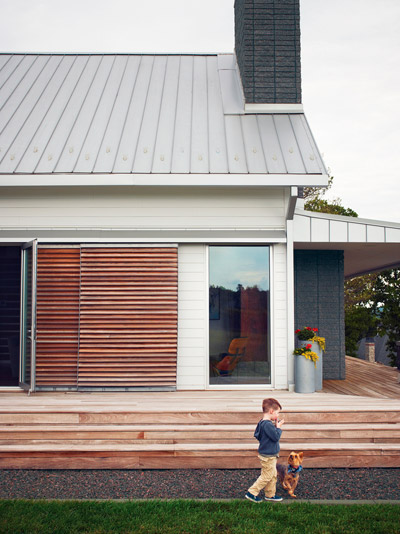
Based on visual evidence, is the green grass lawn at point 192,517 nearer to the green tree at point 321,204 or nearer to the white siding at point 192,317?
the white siding at point 192,317

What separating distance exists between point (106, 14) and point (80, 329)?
44.4 feet

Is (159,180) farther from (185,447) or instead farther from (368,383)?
(368,383)

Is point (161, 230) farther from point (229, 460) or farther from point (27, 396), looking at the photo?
point (229, 460)

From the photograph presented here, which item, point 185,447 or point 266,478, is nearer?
point 266,478

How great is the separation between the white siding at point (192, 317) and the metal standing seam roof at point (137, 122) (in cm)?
131

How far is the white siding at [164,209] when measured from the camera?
24.8 feet

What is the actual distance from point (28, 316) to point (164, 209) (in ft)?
8.12

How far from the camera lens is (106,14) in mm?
17172

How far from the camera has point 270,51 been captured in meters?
8.97

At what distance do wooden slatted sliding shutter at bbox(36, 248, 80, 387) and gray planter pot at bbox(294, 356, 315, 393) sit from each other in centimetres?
315

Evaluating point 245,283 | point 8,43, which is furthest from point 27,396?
point 8,43

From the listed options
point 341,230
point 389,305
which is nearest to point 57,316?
point 341,230

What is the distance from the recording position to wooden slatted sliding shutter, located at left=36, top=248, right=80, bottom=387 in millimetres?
7422

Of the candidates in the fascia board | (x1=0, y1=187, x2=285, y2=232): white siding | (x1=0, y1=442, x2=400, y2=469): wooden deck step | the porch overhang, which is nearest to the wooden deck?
(x1=0, y1=442, x2=400, y2=469): wooden deck step
